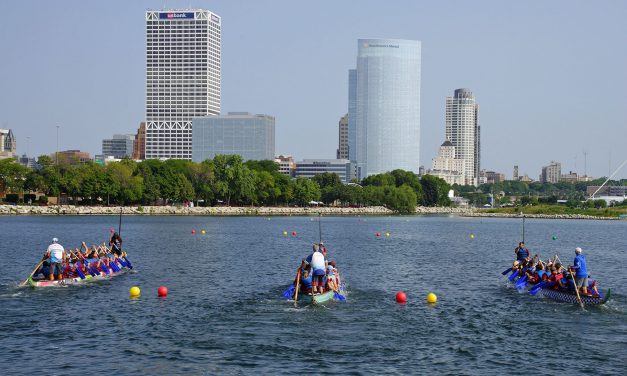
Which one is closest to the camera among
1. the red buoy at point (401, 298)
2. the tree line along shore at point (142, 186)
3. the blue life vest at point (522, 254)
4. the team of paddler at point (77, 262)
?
the red buoy at point (401, 298)

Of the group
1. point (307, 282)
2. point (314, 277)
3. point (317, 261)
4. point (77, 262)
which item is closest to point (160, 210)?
point (77, 262)

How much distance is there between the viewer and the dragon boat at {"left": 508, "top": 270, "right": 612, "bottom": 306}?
3497cm

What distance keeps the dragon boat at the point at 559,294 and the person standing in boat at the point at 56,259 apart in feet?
76.8

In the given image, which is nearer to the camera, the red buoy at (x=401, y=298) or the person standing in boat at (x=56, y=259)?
the red buoy at (x=401, y=298)

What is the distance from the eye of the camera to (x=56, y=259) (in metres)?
38.8

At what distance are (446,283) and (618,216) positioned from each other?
163163 mm

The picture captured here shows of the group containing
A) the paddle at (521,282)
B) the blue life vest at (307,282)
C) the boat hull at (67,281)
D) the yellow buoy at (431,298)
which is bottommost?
the yellow buoy at (431,298)

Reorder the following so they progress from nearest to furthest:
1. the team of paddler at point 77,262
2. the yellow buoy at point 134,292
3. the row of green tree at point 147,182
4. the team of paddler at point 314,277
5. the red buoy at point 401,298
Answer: the team of paddler at point 314,277 → the red buoy at point 401,298 → the yellow buoy at point 134,292 → the team of paddler at point 77,262 → the row of green tree at point 147,182

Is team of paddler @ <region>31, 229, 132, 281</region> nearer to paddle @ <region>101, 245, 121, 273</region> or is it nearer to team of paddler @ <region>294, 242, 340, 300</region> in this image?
paddle @ <region>101, 245, 121, 273</region>

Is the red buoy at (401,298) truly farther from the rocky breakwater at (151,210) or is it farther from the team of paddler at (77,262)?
the rocky breakwater at (151,210)

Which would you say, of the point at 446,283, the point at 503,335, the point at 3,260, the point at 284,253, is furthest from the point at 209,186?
the point at 503,335

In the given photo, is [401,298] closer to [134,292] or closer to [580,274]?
[580,274]

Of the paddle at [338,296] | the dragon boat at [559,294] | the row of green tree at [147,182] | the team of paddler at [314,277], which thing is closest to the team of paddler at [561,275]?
the dragon boat at [559,294]

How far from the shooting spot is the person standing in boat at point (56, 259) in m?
38.3
